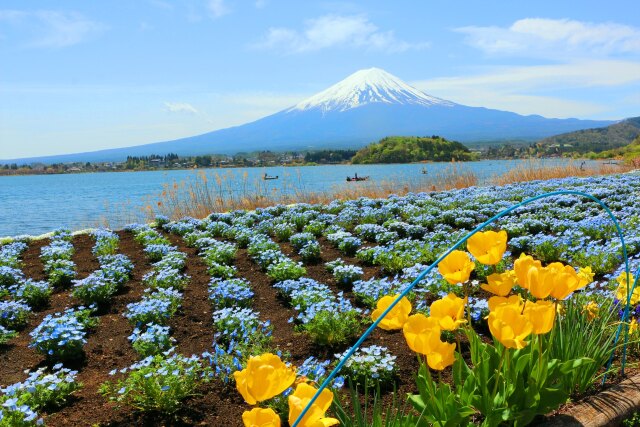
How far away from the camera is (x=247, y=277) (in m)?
5.87

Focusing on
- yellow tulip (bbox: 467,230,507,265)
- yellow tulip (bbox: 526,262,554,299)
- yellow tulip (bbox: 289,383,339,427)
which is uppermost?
yellow tulip (bbox: 467,230,507,265)

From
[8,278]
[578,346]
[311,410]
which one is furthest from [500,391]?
[8,278]

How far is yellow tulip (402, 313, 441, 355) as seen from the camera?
182 cm

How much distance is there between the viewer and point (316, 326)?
12.4ft

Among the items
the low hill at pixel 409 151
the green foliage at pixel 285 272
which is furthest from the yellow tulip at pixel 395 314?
the low hill at pixel 409 151

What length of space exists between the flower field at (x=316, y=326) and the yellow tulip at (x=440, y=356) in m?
0.01

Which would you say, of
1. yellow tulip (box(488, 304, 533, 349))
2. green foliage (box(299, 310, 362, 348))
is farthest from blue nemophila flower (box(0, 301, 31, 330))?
yellow tulip (box(488, 304, 533, 349))

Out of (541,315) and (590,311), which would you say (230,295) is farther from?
(541,315)

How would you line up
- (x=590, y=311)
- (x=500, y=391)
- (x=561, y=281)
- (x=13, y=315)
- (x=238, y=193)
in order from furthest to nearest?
(x=238, y=193) < (x=13, y=315) < (x=590, y=311) < (x=500, y=391) < (x=561, y=281)

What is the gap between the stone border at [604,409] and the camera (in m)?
2.34

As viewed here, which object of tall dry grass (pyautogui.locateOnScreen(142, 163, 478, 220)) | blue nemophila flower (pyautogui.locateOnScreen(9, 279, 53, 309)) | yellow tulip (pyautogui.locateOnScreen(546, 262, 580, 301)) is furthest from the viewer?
tall dry grass (pyautogui.locateOnScreen(142, 163, 478, 220))

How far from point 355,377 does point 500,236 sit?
1.49 meters

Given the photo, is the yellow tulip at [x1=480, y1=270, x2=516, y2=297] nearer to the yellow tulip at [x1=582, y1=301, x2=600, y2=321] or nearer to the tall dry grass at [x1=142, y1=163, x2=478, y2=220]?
the yellow tulip at [x1=582, y1=301, x2=600, y2=321]

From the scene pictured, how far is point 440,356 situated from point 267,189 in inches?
478
